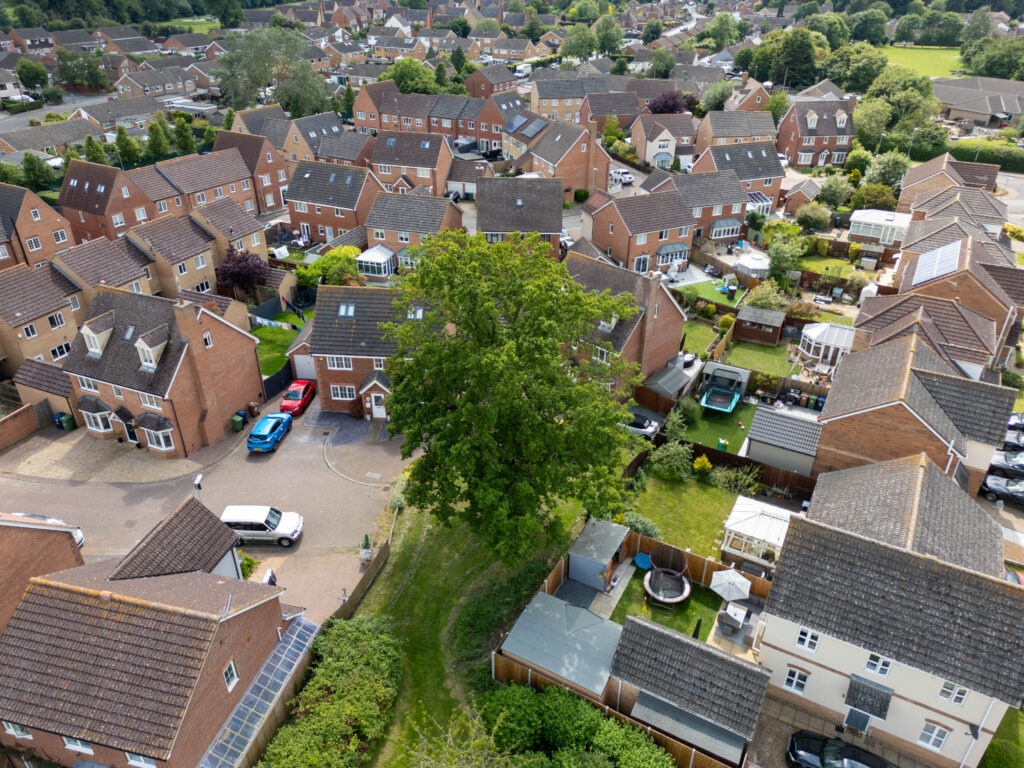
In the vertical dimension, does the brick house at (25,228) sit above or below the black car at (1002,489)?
above

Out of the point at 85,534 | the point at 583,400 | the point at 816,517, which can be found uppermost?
the point at 583,400

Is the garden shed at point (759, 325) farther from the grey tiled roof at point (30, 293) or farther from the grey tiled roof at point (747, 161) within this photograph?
the grey tiled roof at point (30, 293)

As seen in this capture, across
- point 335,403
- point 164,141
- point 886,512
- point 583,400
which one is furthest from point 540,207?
point 164,141

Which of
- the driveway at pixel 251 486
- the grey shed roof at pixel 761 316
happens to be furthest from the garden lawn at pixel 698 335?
the driveway at pixel 251 486

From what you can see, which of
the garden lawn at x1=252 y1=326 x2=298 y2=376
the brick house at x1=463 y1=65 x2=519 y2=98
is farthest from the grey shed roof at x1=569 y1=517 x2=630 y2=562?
the brick house at x1=463 y1=65 x2=519 y2=98

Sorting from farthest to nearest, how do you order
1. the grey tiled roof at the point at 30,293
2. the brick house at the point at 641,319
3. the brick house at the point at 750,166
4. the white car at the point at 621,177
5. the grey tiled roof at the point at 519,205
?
the white car at the point at 621,177, the brick house at the point at 750,166, the grey tiled roof at the point at 519,205, the grey tiled roof at the point at 30,293, the brick house at the point at 641,319

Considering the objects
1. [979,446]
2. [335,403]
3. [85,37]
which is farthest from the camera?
[85,37]

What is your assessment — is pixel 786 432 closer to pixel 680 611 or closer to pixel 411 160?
pixel 680 611

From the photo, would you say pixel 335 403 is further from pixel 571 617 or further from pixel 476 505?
pixel 571 617
